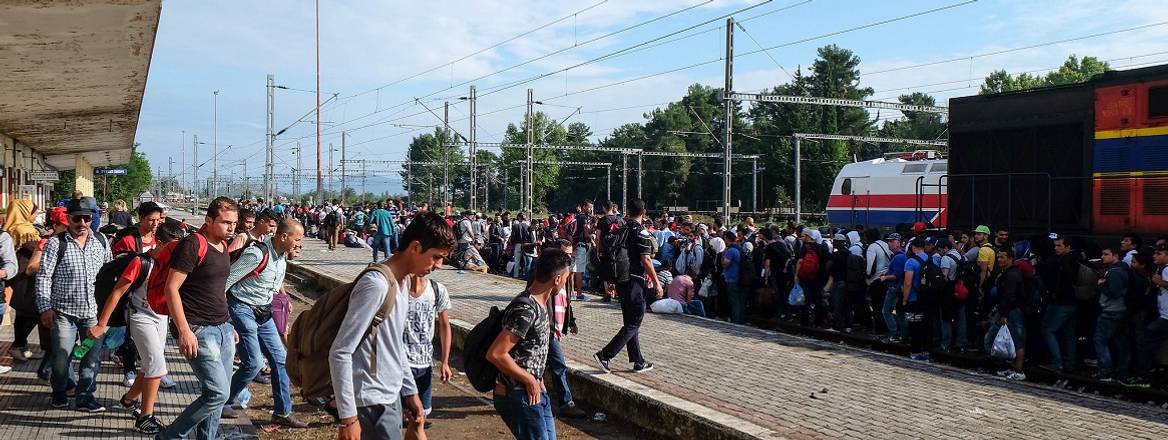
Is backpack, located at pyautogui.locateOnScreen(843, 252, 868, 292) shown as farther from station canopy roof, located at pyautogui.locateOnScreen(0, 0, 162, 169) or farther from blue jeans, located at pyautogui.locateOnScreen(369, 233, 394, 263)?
blue jeans, located at pyautogui.locateOnScreen(369, 233, 394, 263)

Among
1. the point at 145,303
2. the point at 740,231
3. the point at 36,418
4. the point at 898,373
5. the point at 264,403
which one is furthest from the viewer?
the point at 740,231

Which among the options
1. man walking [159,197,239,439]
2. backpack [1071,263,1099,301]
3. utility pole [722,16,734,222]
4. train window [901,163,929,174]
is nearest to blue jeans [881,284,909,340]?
backpack [1071,263,1099,301]

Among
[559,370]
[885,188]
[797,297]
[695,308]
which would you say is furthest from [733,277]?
[885,188]

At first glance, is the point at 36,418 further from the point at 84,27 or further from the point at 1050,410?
the point at 1050,410

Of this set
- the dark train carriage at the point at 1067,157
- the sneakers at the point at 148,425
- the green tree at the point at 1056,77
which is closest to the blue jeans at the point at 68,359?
the sneakers at the point at 148,425

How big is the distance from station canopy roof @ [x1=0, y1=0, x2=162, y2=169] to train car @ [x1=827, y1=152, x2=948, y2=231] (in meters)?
21.3

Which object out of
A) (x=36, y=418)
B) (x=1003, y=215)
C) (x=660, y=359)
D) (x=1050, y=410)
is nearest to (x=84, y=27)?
(x=36, y=418)

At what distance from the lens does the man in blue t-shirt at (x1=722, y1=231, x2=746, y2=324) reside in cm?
1439

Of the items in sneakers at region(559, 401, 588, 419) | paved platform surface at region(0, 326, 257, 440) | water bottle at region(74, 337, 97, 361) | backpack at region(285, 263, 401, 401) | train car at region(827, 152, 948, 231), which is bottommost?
sneakers at region(559, 401, 588, 419)

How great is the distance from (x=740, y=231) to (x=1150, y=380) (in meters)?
7.00

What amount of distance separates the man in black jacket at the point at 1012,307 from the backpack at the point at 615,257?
4.54 m

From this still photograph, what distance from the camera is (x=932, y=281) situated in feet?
37.5

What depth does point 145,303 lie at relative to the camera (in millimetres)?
6152

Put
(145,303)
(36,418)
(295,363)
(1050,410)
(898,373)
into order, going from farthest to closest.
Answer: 1. (898,373)
2. (1050,410)
3. (36,418)
4. (145,303)
5. (295,363)
